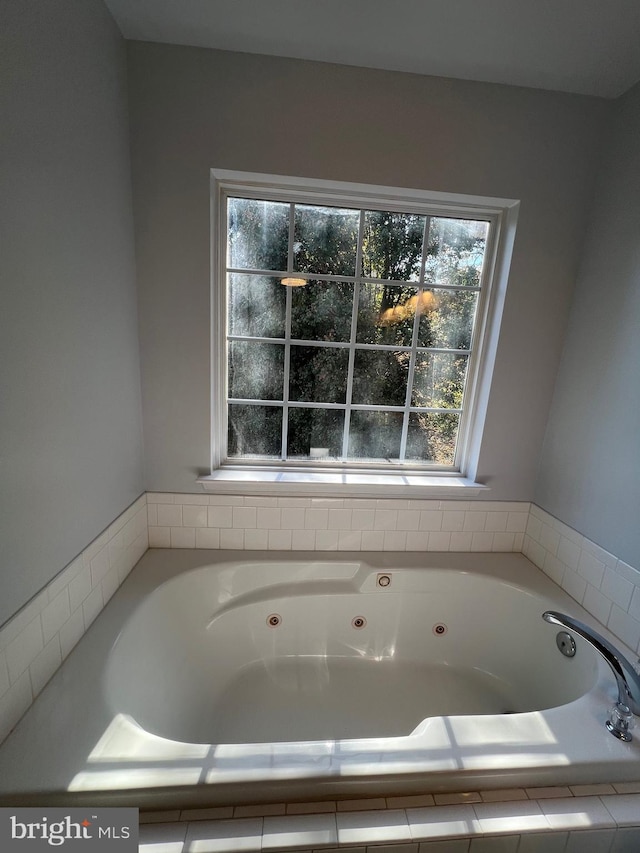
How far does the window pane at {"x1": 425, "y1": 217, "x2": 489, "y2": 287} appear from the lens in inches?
60.5

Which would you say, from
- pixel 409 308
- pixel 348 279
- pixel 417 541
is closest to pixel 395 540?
pixel 417 541

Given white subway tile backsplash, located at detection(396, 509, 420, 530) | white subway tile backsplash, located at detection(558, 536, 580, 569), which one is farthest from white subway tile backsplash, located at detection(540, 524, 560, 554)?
white subway tile backsplash, located at detection(396, 509, 420, 530)

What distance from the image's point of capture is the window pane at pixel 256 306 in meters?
1.52

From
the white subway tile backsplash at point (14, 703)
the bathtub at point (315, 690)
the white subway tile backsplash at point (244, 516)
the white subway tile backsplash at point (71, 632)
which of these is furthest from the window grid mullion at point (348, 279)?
the white subway tile backsplash at point (14, 703)

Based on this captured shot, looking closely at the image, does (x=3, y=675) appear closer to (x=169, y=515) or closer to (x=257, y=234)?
(x=169, y=515)

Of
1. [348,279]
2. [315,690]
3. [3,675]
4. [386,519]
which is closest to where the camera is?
[3,675]

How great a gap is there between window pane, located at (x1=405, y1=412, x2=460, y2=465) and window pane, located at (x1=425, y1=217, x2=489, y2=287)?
0.62 meters

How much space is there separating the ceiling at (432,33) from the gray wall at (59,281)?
0.29 metres

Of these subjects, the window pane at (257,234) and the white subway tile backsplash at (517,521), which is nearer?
the window pane at (257,234)

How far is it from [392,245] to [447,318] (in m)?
0.41

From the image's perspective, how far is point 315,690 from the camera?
1.41m

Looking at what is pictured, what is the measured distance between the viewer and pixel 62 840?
69 centimetres

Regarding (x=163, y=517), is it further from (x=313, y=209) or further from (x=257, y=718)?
(x=313, y=209)

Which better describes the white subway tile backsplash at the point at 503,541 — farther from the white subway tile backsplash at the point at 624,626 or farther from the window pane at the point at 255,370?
the window pane at the point at 255,370
